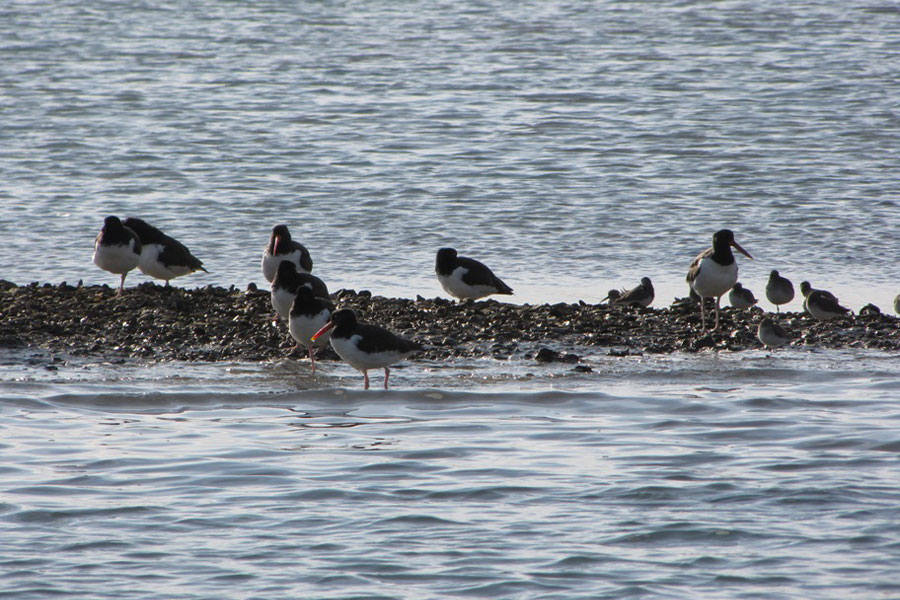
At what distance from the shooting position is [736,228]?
60.9 feet

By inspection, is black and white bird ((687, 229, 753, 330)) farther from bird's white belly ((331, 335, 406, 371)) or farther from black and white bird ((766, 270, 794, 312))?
bird's white belly ((331, 335, 406, 371))

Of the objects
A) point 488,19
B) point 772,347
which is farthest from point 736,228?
point 488,19

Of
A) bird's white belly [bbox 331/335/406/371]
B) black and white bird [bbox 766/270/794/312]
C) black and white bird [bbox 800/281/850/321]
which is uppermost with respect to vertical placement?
black and white bird [bbox 766/270/794/312]

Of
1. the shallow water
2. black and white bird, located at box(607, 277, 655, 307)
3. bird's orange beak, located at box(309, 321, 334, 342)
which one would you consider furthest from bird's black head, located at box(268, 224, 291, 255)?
black and white bird, located at box(607, 277, 655, 307)

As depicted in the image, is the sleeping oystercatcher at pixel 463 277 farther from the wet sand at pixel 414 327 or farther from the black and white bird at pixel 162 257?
the black and white bird at pixel 162 257

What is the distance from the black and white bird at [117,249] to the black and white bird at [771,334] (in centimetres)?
676

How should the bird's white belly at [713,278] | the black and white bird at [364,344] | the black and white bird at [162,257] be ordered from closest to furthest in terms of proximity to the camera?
1. the black and white bird at [364,344]
2. the bird's white belly at [713,278]
3. the black and white bird at [162,257]

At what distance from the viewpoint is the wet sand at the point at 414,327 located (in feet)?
39.2

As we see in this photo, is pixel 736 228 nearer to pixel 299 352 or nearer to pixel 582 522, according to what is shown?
pixel 299 352

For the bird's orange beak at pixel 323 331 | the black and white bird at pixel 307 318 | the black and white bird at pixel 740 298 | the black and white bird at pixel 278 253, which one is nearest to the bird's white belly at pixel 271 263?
the black and white bird at pixel 278 253

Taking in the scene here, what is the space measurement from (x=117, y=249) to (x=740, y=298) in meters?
6.84

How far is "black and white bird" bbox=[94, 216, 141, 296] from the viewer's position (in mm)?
14047

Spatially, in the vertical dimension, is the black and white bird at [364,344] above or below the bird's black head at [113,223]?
below

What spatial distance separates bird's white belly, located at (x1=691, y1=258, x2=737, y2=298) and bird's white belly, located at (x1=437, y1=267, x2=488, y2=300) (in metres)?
2.29
